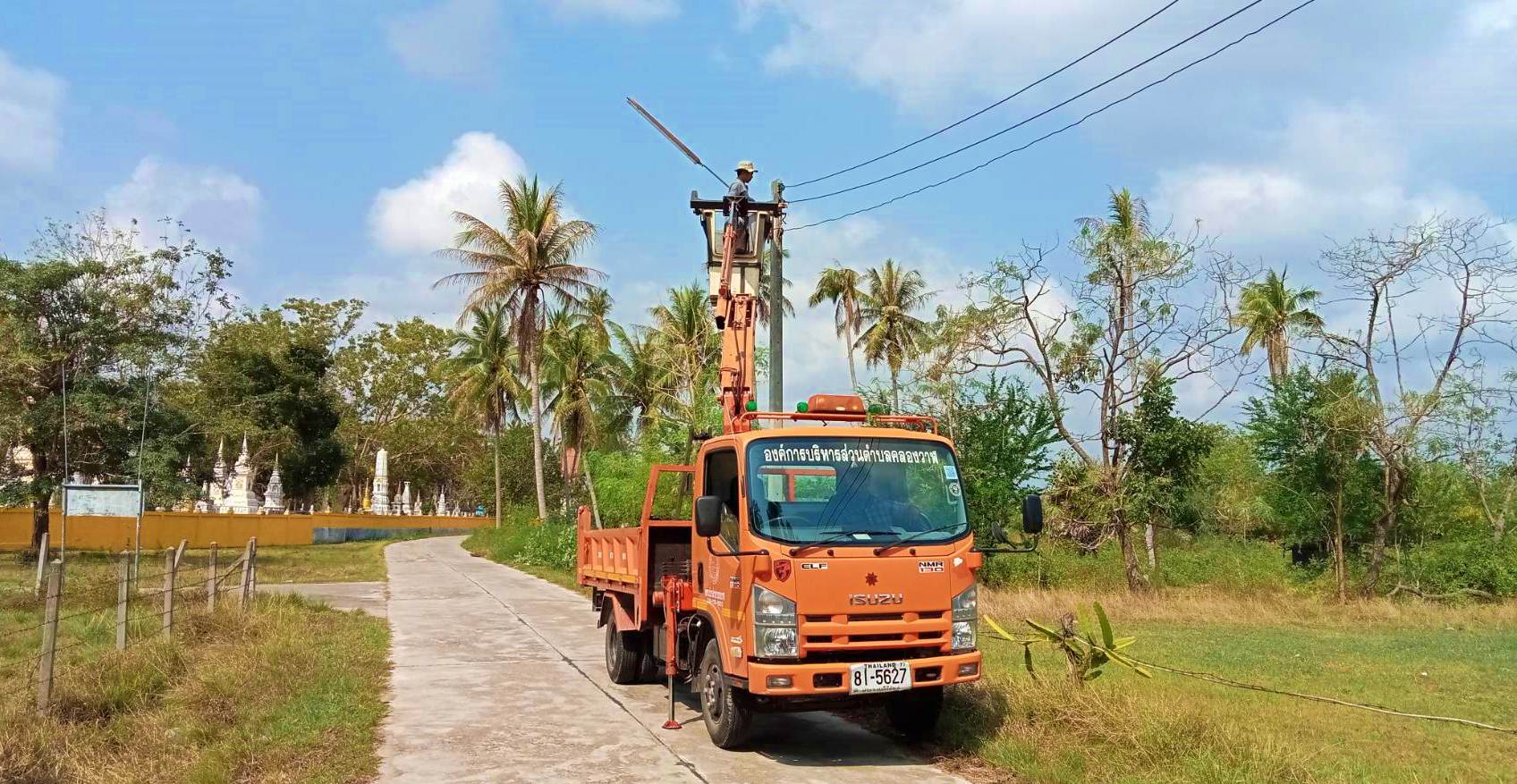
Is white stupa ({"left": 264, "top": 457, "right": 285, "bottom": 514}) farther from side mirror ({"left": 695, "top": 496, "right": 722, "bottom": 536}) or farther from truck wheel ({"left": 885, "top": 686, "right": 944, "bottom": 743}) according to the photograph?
side mirror ({"left": 695, "top": 496, "right": 722, "bottom": 536})

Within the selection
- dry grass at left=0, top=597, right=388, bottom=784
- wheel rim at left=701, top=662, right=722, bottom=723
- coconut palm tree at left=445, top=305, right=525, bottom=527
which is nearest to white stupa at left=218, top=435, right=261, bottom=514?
coconut palm tree at left=445, top=305, right=525, bottom=527

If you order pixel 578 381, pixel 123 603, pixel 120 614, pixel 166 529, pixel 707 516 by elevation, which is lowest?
pixel 120 614

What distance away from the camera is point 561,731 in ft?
27.6

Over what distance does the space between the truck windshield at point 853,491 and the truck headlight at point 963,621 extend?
0.43 metres

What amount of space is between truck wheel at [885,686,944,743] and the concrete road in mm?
199

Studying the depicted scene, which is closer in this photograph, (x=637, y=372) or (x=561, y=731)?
(x=561, y=731)

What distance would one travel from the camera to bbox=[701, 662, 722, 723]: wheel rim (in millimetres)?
7938

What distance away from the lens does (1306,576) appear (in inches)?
914

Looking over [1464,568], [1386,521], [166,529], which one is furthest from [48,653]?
[166,529]

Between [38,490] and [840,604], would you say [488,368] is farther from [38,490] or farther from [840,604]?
[840,604]

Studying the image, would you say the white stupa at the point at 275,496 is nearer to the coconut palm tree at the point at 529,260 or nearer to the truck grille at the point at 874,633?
the coconut palm tree at the point at 529,260

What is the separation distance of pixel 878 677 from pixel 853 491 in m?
1.35

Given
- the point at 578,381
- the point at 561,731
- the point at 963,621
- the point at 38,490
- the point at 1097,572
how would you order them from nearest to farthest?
the point at 963,621 → the point at 561,731 → the point at 1097,572 → the point at 38,490 → the point at 578,381

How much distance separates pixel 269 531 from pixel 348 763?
4438 centimetres
